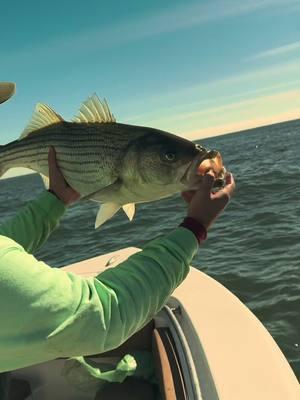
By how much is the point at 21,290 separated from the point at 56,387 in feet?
9.07

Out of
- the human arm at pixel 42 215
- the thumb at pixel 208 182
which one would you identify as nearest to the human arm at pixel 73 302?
the thumb at pixel 208 182

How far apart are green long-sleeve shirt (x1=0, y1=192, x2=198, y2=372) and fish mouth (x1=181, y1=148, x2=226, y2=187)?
32cm

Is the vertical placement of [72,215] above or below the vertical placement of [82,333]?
below

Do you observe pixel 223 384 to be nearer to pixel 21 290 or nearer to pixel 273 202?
pixel 21 290

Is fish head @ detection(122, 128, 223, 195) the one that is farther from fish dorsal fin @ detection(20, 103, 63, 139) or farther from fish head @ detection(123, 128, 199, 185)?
fish dorsal fin @ detection(20, 103, 63, 139)

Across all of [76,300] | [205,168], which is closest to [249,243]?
[205,168]

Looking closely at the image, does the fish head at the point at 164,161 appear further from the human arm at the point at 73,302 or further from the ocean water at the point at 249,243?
the ocean water at the point at 249,243

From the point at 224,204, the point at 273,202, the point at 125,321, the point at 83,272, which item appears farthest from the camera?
the point at 273,202

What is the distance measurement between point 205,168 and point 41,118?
129 centimetres

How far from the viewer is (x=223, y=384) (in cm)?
286

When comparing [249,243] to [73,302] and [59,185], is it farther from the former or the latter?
[73,302]

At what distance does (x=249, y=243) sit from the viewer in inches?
403

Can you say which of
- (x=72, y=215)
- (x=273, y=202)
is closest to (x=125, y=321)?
(x=273, y=202)

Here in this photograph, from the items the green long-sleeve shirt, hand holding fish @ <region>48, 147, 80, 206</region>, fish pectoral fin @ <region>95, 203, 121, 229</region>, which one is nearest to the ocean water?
fish pectoral fin @ <region>95, 203, 121, 229</region>
